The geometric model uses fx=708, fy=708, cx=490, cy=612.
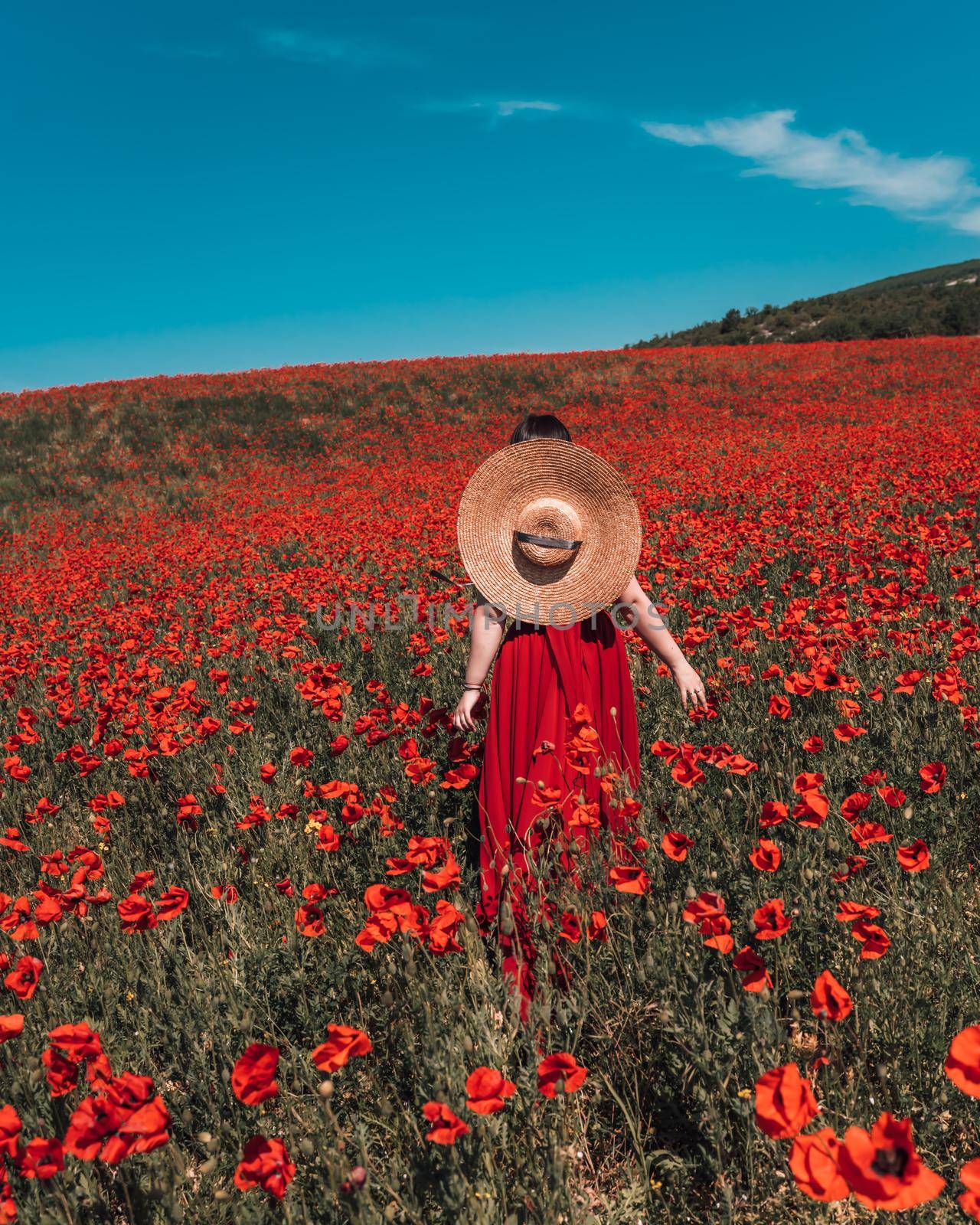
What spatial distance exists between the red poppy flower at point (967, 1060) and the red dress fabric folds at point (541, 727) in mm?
1472

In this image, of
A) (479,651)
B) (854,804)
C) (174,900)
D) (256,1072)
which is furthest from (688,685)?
(256,1072)

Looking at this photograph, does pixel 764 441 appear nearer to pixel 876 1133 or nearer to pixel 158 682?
pixel 158 682

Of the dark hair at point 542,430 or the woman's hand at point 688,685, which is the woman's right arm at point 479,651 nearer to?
the dark hair at point 542,430

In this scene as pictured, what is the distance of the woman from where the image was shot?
249 centimetres

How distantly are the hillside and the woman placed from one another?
136 feet

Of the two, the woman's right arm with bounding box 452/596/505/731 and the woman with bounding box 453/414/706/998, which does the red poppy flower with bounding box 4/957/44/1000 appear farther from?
the woman's right arm with bounding box 452/596/505/731

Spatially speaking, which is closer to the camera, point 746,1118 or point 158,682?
point 746,1118

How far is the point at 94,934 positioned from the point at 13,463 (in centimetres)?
2269

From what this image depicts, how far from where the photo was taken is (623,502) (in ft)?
8.32

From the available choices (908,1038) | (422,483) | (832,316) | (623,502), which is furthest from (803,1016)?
(832,316)

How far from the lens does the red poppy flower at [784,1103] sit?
106 cm

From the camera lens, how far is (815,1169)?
997 mm

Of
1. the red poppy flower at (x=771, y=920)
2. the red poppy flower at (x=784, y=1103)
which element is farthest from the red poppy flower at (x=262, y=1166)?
the red poppy flower at (x=771, y=920)

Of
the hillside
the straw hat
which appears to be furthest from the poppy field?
the hillside
